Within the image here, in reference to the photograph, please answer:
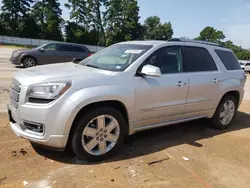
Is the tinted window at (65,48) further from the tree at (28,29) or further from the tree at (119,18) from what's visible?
the tree at (119,18)

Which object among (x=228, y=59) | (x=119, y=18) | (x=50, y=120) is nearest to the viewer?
(x=50, y=120)

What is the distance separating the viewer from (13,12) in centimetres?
5741

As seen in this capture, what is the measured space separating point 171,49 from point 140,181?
236cm

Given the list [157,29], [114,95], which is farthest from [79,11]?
[114,95]

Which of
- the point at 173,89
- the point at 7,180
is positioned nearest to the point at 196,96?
the point at 173,89

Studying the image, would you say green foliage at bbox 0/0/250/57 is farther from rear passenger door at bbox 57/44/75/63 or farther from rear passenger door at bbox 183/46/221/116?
rear passenger door at bbox 183/46/221/116

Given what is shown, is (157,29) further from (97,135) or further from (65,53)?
(97,135)

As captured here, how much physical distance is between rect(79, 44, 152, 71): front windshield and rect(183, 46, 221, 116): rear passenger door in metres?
0.95

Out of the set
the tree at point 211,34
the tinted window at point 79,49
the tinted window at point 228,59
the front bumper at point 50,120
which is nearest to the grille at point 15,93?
the front bumper at point 50,120

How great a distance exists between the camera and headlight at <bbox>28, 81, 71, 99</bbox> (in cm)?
325

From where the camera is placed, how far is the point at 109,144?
12.3 ft

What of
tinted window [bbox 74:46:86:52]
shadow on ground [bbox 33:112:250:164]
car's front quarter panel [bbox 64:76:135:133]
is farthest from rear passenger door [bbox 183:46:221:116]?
tinted window [bbox 74:46:86:52]

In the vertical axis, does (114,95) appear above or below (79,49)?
below

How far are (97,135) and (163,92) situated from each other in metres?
1.29
